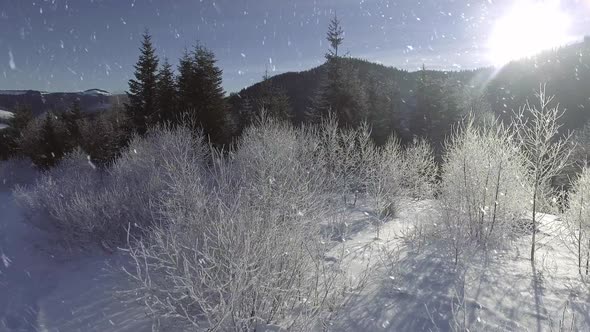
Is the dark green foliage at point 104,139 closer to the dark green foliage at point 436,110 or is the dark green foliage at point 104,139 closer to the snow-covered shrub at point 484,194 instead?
the dark green foliage at point 436,110

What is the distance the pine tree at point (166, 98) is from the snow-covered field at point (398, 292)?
674 inches

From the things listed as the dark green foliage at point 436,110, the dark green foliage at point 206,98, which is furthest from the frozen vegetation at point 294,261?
the dark green foliage at point 436,110

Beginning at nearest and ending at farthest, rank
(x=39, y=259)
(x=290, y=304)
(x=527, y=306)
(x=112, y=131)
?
(x=290, y=304), (x=527, y=306), (x=39, y=259), (x=112, y=131)

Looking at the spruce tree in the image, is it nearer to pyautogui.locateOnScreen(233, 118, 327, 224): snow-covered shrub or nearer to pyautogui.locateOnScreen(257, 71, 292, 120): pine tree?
pyautogui.locateOnScreen(257, 71, 292, 120): pine tree

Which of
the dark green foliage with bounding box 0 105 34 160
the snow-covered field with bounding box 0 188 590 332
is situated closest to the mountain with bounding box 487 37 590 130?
the snow-covered field with bounding box 0 188 590 332

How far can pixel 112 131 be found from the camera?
107ft

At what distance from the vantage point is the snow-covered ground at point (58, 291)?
6953mm

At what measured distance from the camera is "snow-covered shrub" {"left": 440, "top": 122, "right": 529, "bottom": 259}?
10695 mm

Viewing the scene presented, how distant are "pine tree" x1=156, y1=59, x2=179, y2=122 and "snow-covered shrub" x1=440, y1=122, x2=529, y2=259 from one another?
20.6 meters

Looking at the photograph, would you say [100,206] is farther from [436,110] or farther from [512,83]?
[512,83]

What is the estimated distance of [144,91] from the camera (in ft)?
93.1

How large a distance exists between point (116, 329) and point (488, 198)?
10.0 m

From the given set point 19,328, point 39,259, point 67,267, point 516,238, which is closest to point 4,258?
point 39,259

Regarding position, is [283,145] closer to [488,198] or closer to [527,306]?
[488,198]
